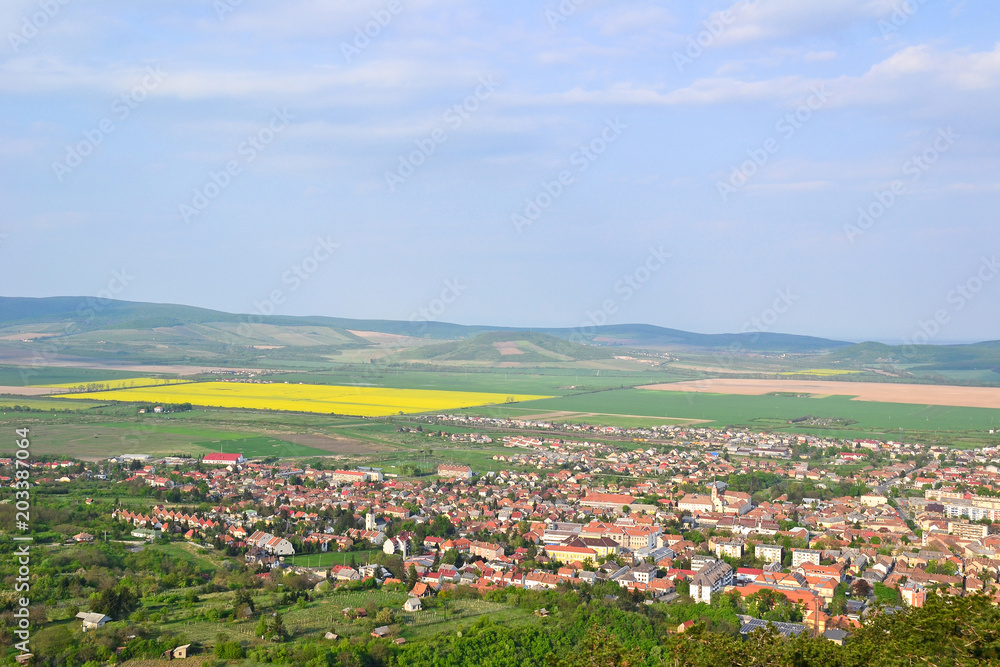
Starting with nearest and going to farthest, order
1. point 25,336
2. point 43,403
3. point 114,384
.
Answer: point 43,403 → point 114,384 → point 25,336

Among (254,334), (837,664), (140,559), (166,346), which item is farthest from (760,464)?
(254,334)

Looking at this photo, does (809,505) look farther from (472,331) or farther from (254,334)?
(472,331)

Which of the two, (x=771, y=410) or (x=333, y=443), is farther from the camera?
(x=771, y=410)

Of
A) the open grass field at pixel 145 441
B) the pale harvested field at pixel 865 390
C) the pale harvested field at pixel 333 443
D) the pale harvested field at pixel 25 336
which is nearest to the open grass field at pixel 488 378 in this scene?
the pale harvested field at pixel 865 390

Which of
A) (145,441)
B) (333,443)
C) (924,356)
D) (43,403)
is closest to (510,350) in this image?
(924,356)

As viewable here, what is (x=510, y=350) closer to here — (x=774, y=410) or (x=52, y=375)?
(x=774, y=410)

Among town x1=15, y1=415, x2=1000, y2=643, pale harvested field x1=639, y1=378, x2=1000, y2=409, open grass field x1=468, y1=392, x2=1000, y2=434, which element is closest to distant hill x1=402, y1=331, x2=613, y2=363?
pale harvested field x1=639, y1=378, x2=1000, y2=409

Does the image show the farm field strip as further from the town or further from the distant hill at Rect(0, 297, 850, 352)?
the distant hill at Rect(0, 297, 850, 352)
